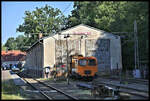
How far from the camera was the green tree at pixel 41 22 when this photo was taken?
64.7 metres

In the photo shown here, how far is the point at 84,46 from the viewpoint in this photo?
39.7 metres

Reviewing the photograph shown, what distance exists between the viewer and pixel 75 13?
63781mm

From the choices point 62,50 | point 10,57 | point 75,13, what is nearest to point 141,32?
point 62,50

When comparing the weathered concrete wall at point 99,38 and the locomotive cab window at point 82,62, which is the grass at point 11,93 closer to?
the locomotive cab window at point 82,62

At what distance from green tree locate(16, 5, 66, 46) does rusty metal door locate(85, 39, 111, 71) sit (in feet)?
80.5

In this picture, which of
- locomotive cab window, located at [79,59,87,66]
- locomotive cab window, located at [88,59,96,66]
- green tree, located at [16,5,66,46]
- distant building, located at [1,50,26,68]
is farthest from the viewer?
distant building, located at [1,50,26,68]

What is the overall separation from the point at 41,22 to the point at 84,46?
28.9 meters

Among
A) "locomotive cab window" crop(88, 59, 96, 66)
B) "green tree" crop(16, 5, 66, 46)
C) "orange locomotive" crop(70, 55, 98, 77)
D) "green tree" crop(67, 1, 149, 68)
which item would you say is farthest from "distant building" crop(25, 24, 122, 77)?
"green tree" crop(16, 5, 66, 46)

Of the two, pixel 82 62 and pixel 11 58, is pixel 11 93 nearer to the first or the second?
pixel 82 62

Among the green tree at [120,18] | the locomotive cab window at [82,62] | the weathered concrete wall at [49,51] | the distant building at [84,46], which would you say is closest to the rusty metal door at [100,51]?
the distant building at [84,46]

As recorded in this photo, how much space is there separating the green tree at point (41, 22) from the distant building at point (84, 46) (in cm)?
2395

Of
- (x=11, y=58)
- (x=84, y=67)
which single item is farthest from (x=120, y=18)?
(x=11, y=58)

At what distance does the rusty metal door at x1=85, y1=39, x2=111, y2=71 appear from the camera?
39622mm

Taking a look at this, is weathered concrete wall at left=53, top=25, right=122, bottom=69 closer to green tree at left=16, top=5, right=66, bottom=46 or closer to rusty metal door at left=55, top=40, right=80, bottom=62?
rusty metal door at left=55, top=40, right=80, bottom=62
